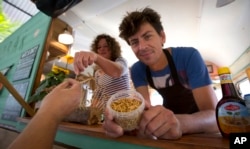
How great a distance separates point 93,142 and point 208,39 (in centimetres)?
395

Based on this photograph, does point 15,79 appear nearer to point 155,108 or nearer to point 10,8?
point 155,108

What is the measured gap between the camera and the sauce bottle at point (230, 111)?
0.37 metres

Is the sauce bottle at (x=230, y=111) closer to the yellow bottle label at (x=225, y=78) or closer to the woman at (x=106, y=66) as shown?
the yellow bottle label at (x=225, y=78)

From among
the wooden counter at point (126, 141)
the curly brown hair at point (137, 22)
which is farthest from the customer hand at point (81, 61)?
the curly brown hair at point (137, 22)

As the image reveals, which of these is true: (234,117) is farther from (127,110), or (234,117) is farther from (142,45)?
(142,45)

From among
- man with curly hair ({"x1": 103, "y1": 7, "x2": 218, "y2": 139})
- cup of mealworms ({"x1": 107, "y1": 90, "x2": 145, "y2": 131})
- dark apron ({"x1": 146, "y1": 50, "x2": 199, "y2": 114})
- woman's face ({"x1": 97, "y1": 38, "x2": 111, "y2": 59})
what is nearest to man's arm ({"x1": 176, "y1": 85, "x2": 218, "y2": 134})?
man with curly hair ({"x1": 103, "y1": 7, "x2": 218, "y2": 139})

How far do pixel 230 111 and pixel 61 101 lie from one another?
17.6 inches

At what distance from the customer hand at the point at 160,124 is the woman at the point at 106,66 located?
371 mm

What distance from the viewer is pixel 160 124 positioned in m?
0.39

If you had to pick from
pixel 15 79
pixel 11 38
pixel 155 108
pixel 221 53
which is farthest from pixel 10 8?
pixel 221 53

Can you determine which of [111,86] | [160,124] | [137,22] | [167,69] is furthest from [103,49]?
[160,124]

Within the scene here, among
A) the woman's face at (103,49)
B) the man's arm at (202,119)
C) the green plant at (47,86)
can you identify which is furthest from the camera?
the woman's face at (103,49)

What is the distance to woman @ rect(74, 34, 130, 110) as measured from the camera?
0.68 m

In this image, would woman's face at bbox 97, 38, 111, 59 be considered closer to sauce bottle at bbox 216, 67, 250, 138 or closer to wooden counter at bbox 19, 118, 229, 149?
wooden counter at bbox 19, 118, 229, 149
